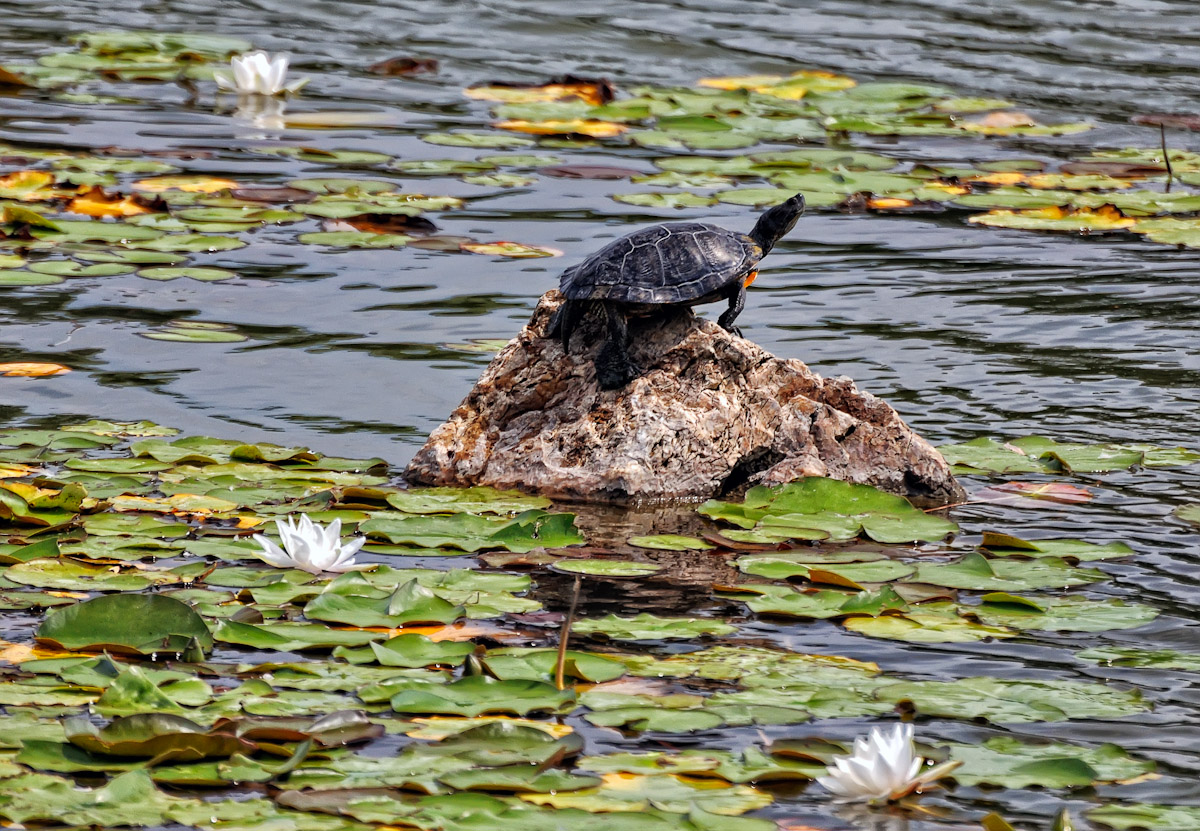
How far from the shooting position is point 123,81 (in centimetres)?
1235

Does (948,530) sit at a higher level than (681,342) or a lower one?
lower

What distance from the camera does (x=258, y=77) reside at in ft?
38.6

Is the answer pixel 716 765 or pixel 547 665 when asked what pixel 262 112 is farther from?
pixel 716 765

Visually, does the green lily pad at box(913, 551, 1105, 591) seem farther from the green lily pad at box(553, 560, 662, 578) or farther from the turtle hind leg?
the turtle hind leg

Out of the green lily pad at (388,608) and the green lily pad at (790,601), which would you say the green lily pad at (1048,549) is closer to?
the green lily pad at (790,601)

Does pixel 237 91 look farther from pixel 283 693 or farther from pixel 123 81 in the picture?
pixel 283 693

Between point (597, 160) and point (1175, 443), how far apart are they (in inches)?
216

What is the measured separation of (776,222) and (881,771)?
3.12 m

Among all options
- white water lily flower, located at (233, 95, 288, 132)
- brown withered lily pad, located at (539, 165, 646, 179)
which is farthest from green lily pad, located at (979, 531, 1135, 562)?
white water lily flower, located at (233, 95, 288, 132)

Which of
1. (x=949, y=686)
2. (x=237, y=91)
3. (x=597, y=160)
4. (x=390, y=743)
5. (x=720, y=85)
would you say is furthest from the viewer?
(x=720, y=85)

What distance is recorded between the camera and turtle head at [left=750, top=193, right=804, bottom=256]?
5754 mm

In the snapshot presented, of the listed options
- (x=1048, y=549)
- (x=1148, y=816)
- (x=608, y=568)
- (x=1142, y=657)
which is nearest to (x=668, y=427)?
(x=608, y=568)

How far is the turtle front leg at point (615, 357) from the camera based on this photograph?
5.18 meters

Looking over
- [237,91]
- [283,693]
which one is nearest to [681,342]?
[283,693]
